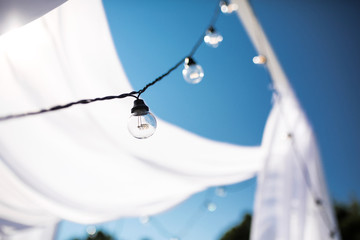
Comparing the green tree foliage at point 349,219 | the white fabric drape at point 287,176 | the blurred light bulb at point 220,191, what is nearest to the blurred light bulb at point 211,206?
the blurred light bulb at point 220,191

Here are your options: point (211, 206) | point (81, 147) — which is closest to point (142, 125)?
point (81, 147)

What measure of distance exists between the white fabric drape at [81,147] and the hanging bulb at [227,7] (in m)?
0.60

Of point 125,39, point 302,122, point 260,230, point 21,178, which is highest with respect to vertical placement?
point 125,39

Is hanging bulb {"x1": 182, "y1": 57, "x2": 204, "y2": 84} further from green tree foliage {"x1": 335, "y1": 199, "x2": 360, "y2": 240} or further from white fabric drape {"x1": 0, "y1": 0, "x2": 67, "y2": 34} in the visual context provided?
green tree foliage {"x1": 335, "y1": 199, "x2": 360, "y2": 240}

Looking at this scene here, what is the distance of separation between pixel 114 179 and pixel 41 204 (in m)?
0.48

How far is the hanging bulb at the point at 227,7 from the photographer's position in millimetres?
1427

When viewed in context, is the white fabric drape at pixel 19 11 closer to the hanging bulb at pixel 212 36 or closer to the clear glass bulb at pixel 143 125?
the clear glass bulb at pixel 143 125

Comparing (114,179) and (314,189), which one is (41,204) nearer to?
(114,179)

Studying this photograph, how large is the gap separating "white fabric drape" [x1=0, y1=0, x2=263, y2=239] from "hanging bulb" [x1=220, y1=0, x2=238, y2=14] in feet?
1.98

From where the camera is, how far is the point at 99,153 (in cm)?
160

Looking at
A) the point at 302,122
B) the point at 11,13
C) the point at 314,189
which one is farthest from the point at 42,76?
the point at 314,189

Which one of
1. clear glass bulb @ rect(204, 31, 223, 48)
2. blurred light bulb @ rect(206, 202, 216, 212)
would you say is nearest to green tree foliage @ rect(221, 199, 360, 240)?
blurred light bulb @ rect(206, 202, 216, 212)

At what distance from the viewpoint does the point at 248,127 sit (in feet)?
11.9

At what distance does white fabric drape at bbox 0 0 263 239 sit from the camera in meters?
1.16
